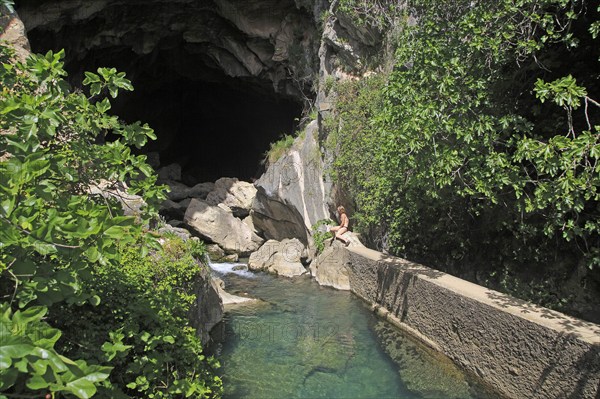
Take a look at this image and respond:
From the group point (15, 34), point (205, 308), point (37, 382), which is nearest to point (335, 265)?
point (205, 308)

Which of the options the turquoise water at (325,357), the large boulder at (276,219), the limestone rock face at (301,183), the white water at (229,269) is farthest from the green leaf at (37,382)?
the large boulder at (276,219)

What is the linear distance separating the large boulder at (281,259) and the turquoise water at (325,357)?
3.06m

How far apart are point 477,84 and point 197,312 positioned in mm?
5313

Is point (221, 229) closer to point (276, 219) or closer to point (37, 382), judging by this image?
point (276, 219)

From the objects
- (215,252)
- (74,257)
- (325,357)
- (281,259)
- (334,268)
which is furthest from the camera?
(215,252)

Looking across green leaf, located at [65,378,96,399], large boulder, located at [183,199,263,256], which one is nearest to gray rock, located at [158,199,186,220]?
large boulder, located at [183,199,263,256]

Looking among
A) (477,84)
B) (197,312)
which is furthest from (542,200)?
(197,312)

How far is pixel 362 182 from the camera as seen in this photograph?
10766 mm

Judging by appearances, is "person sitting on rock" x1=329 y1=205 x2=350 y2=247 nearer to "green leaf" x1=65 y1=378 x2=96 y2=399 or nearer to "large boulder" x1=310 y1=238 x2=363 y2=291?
"large boulder" x1=310 y1=238 x2=363 y2=291

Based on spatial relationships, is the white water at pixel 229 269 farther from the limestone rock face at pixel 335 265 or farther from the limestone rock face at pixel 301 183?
the limestone rock face at pixel 301 183

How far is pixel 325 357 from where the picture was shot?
6309 mm

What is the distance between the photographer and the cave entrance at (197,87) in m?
17.6

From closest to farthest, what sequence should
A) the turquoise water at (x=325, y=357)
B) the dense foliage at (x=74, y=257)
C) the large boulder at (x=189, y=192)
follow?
the dense foliage at (x=74, y=257) < the turquoise water at (x=325, y=357) < the large boulder at (x=189, y=192)

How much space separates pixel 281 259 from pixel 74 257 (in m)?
10.7
